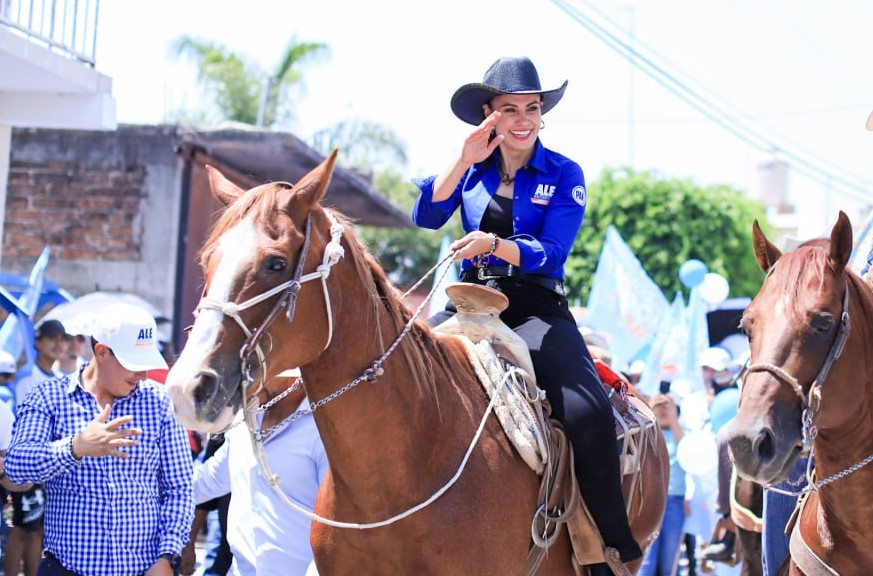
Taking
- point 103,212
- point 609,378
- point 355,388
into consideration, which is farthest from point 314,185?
point 103,212

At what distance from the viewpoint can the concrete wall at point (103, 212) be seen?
12430 millimetres

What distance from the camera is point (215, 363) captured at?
133 inches

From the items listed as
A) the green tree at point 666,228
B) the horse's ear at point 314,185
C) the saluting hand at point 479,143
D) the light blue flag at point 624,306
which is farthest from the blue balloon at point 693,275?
the green tree at point 666,228

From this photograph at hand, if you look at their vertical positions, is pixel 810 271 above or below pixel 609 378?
above

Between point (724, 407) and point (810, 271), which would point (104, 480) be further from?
point (724, 407)

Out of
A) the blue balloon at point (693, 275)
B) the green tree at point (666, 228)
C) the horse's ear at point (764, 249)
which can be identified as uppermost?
the horse's ear at point (764, 249)

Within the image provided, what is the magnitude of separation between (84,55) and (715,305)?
9.49m

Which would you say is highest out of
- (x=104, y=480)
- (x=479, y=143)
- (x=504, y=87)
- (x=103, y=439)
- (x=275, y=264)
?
(x=504, y=87)

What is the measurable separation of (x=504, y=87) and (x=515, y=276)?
92cm

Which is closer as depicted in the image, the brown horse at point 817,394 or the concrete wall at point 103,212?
the brown horse at point 817,394

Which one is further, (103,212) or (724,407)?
(103,212)

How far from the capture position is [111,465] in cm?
514

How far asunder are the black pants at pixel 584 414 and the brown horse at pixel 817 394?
0.80 meters

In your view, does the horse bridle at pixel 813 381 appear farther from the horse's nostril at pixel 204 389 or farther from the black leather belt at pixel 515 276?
the horse's nostril at pixel 204 389
